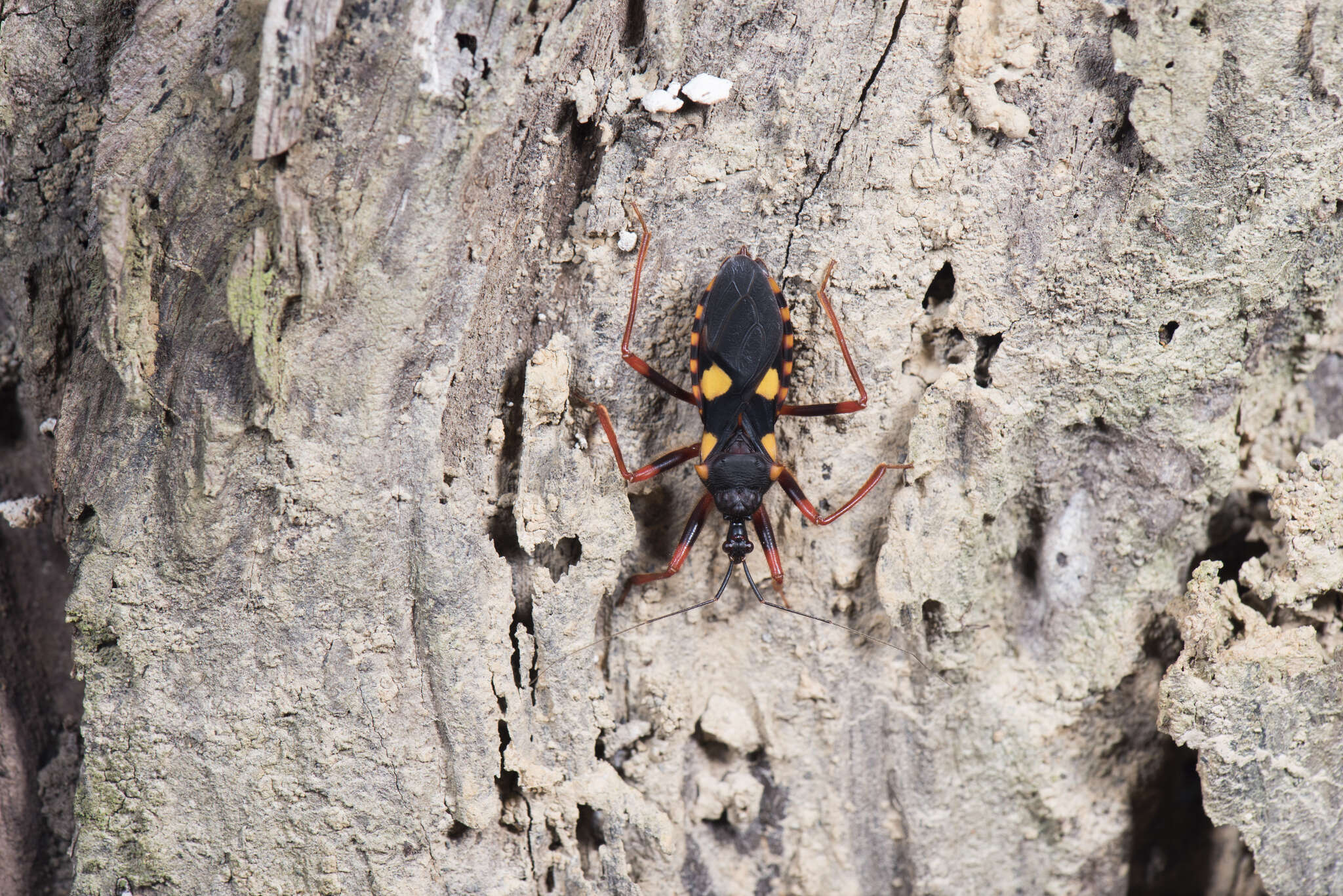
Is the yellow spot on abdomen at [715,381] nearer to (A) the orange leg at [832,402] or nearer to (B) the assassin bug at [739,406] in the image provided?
(B) the assassin bug at [739,406]

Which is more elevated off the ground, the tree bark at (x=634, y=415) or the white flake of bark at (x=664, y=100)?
the white flake of bark at (x=664, y=100)

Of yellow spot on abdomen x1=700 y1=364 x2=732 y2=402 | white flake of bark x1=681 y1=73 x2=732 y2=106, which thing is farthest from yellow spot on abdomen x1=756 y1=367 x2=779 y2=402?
white flake of bark x1=681 y1=73 x2=732 y2=106

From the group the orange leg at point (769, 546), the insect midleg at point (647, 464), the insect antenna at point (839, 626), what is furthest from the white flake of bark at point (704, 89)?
the insect antenna at point (839, 626)

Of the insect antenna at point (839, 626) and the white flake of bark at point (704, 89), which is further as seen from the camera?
the insect antenna at point (839, 626)

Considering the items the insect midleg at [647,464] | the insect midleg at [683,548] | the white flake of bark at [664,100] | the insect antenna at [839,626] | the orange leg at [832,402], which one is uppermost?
the white flake of bark at [664,100]

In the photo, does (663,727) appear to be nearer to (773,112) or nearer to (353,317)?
(353,317)

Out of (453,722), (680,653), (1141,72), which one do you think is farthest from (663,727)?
(1141,72)

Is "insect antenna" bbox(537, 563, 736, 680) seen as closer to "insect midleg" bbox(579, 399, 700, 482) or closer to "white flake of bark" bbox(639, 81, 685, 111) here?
"insect midleg" bbox(579, 399, 700, 482)
